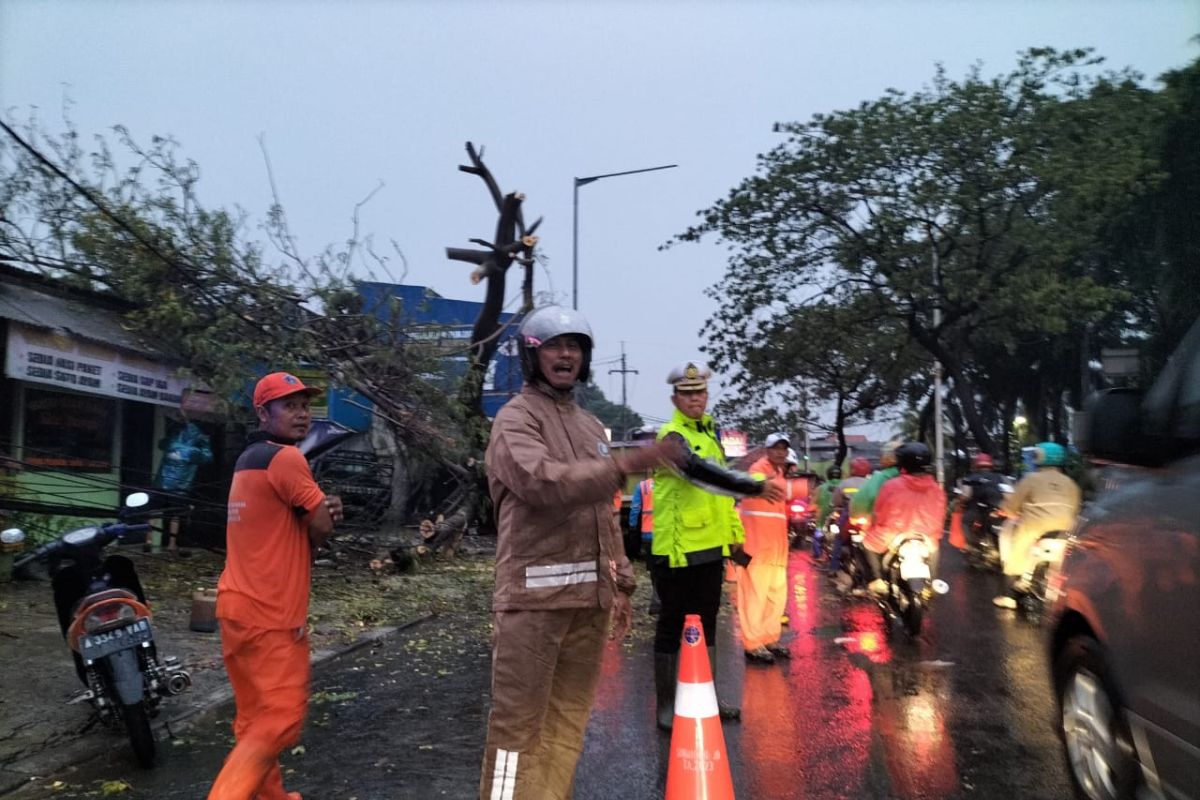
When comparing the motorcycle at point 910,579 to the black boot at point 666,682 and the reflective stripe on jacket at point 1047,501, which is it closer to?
the reflective stripe on jacket at point 1047,501

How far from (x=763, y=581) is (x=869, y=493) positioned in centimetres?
340

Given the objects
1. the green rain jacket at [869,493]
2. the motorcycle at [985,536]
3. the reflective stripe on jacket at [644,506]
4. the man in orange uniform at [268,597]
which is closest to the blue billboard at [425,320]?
the reflective stripe on jacket at [644,506]

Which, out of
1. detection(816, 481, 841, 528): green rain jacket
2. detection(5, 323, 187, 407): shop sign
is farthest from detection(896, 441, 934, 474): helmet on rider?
detection(5, 323, 187, 407): shop sign

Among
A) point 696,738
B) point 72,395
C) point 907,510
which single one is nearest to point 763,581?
point 907,510

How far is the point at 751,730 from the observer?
5625mm

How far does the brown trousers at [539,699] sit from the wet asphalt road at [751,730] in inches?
47.1

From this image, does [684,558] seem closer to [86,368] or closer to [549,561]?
[549,561]

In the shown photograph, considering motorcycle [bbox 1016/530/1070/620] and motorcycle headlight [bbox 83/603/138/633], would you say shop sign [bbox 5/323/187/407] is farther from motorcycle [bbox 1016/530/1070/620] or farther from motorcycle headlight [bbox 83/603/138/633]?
motorcycle [bbox 1016/530/1070/620]

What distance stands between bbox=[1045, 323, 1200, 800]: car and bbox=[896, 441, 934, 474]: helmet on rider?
4464 millimetres

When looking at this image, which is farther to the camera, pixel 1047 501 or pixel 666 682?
pixel 1047 501

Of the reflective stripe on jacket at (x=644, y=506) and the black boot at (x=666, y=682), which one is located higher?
the reflective stripe on jacket at (x=644, y=506)

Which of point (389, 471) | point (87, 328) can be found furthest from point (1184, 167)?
point (87, 328)

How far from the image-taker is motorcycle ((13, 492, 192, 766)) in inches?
196

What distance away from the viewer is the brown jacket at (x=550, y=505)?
313 cm
